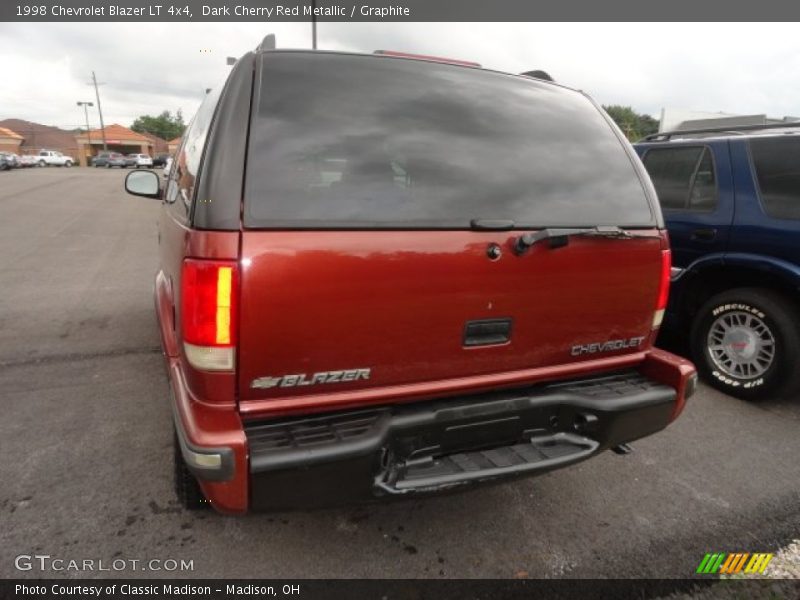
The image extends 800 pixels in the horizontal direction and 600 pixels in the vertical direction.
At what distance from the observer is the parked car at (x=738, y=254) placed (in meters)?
3.61

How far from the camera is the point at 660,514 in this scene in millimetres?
2623

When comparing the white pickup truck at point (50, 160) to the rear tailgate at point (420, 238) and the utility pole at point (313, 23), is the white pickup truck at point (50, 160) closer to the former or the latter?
the utility pole at point (313, 23)

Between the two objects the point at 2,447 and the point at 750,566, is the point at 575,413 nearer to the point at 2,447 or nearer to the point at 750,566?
the point at 750,566

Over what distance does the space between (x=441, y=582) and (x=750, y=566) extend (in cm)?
139

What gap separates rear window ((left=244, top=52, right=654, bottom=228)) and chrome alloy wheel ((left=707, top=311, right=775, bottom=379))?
84.6 inches

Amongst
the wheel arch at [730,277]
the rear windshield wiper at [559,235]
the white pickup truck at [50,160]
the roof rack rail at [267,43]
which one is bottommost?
the wheel arch at [730,277]

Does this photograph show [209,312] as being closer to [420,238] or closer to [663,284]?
[420,238]

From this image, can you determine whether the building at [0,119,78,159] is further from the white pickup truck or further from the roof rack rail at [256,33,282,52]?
the roof rack rail at [256,33,282,52]

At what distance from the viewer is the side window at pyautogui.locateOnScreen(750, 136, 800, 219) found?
359cm

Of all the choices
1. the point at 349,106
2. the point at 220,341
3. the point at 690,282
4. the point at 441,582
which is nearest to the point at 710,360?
the point at 690,282

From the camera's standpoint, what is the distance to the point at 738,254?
380 centimetres

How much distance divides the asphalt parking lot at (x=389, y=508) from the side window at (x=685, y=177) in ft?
5.07

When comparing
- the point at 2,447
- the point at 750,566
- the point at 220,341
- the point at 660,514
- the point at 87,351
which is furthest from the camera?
the point at 87,351

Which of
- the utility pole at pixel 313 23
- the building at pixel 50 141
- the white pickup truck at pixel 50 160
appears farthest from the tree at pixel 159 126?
the utility pole at pixel 313 23
